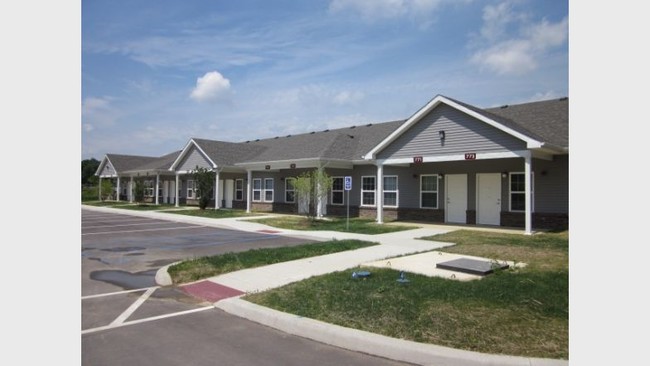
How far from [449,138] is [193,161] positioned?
21809 mm

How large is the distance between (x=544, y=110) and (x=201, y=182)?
21.2m

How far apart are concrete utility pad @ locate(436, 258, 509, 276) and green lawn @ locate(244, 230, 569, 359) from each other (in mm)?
208

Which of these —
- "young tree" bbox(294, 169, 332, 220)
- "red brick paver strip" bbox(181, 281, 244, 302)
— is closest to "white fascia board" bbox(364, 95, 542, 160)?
"young tree" bbox(294, 169, 332, 220)

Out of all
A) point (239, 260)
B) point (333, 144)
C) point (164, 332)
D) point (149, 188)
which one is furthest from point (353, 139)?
point (149, 188)

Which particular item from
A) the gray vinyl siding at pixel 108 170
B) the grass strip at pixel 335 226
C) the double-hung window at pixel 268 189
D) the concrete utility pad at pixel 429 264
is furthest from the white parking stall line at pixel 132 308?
the gray vinyl siding at pixel 108 170

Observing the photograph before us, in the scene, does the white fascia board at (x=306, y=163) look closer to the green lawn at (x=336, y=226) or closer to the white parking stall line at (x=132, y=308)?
the green lawn at (x=336, y=226)

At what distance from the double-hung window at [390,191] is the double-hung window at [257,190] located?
35.0 ft

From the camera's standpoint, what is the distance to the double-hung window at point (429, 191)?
20.8m

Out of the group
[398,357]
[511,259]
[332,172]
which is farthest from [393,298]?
[332,172]

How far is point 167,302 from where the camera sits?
7.14 m

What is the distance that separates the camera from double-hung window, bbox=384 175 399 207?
22234 millimetres

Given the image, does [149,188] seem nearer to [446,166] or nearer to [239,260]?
[446,166]

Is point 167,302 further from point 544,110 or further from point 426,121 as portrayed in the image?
point 544,110

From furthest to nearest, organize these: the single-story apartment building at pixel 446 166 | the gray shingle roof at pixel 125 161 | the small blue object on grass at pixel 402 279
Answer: the gray shingle roof at pixel 125 161 → the single-story apartment building at pixel 446 166 → the small blue object on grass at pixel 402 279
